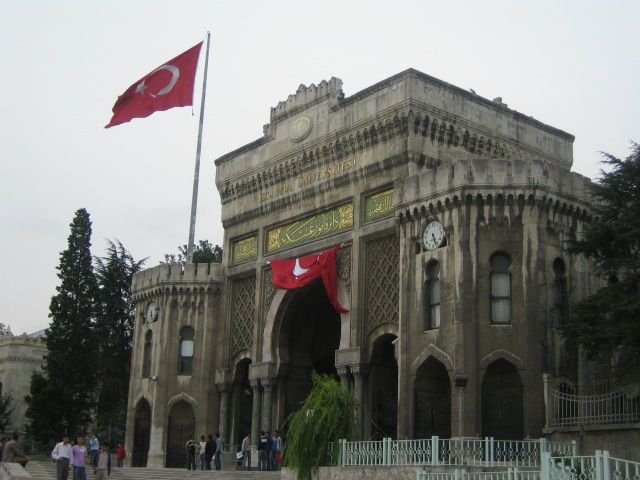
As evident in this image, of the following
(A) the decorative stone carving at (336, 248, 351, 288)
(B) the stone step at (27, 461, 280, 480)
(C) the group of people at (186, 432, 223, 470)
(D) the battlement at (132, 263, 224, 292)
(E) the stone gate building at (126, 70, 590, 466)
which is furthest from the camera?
(D) the battlement at (132, 263, 224, 292)

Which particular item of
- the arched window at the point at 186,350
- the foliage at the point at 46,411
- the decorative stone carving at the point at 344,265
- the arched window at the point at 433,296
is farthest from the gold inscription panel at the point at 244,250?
the foliage at the point at 46,411

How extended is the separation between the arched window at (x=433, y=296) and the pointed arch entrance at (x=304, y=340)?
641 cm

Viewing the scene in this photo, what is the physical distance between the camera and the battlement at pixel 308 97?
30.5 metres

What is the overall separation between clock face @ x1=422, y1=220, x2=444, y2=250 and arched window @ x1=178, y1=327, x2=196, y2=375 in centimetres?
1236

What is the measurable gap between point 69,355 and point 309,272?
58.3 ft

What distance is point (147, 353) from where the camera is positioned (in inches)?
1394

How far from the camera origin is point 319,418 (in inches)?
878

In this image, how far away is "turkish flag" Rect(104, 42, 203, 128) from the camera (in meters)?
34.8

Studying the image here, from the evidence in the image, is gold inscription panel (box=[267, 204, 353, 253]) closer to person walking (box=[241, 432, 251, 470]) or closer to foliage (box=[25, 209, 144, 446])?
person walking (box=[241, 432, 251, 470])

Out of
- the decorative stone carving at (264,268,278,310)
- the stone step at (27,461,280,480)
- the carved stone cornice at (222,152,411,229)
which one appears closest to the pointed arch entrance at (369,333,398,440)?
the stone step at (27,461,280,480)

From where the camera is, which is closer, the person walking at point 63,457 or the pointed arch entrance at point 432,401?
the person walking at point 63,457

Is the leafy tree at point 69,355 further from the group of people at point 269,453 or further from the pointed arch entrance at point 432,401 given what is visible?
the pointed arch entrance at point 432,401

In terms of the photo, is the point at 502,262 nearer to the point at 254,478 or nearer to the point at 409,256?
the point at 409,256

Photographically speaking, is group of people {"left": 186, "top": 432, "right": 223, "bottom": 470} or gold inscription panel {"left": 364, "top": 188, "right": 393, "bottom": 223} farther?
group of people {"left": 186, "top": 432, "right": 223, "bottom": 470}
